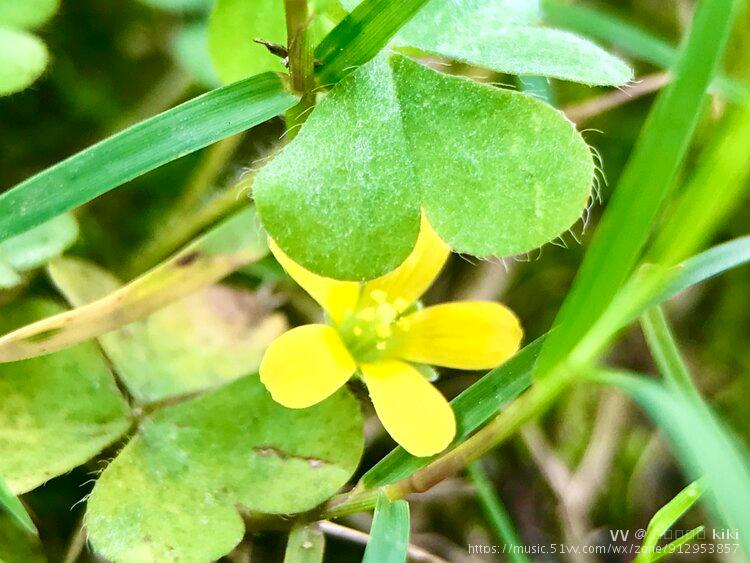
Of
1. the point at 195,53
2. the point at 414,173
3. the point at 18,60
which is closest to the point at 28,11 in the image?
the point at 18,60

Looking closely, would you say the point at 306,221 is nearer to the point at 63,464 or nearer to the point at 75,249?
the point at 63,464

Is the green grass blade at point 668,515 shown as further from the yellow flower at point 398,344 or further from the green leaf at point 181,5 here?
the green leaf at point 181,5

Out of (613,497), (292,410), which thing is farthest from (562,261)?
(292,410)

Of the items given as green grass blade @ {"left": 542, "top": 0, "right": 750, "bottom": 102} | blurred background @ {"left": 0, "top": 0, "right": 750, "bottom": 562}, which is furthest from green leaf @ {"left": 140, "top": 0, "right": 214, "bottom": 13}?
green grass blade @ {"left": 542, "top": 0, "right": 750, "bottom": 102}

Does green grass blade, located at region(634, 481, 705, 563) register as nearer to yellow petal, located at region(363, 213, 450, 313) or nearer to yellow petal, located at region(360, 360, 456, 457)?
yellow petal, located at region(360, 360, 456, 457)

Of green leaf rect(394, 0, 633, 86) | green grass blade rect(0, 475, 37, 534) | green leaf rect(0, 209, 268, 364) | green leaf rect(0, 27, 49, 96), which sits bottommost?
green grass blade rect(0, 475, 37, 534)

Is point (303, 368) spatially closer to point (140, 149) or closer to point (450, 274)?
point (140, 149)

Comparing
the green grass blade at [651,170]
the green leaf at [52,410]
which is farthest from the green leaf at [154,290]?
the green grass blade at [651,170]
